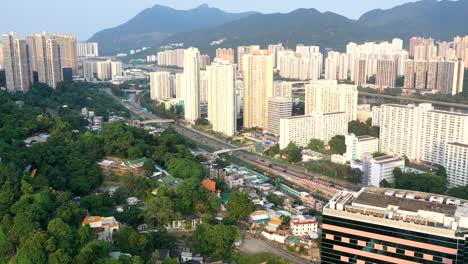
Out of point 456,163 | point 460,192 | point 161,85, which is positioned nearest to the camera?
point 460,192

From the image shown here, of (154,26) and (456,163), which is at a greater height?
(154,26)

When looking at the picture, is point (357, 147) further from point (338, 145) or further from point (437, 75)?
point (437, 75)

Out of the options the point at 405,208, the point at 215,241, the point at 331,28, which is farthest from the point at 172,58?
the point at 405,208

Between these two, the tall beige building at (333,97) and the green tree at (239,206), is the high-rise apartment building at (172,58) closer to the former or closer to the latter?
the tall beige building at (333,97)

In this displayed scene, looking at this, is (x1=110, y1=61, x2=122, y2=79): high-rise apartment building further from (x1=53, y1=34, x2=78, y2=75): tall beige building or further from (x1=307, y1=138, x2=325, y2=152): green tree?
(x1=307, y1=138, x2=325, y2=152): green tree

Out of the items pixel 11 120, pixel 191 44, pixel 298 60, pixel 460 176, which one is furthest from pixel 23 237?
pixel 191 44

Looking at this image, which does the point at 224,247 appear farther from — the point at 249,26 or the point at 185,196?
the point at 249,26
